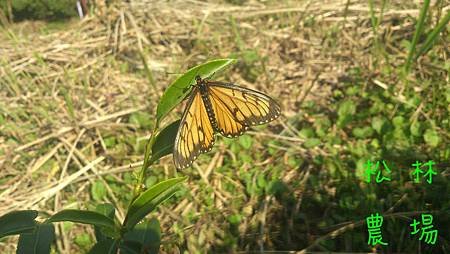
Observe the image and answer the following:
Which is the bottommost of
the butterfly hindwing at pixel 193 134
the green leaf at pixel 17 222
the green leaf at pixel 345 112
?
the green leaf at pixel 345 112

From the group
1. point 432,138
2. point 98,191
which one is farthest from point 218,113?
point 432,138

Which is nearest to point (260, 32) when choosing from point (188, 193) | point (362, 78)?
point (362, 78)

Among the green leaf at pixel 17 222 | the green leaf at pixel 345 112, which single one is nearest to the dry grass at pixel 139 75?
the green leaf at pixel 345 112

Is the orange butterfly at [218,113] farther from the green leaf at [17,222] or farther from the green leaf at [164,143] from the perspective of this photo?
the green leaf at [17,222]

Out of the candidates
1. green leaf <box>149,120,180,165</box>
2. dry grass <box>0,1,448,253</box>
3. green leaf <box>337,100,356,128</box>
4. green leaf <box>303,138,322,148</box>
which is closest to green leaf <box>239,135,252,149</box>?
dry grass <box>0,1,448,253</box>

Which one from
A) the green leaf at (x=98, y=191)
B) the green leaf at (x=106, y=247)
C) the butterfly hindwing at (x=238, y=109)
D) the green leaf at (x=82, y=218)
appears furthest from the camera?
the green leaf at (x=98, y=191)

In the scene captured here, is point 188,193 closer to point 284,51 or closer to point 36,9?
point 284,51
